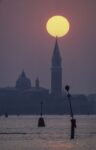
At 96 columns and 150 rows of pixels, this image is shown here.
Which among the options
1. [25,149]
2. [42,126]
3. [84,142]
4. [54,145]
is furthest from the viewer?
[42,126]

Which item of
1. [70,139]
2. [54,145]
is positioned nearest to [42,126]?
[70,139]

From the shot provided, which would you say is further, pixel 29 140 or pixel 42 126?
pixel 42 126

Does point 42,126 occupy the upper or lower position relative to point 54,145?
upper

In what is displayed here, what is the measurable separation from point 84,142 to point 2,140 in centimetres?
768

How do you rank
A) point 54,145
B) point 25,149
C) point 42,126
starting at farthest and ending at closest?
point 42,126 → point 54,145 → point 25,149

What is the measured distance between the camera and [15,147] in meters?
69.8

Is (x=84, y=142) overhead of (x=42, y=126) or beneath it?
beneath

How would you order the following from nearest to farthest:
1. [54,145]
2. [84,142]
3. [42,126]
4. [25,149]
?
[25,149], [54,145], [84,142], [42,126]

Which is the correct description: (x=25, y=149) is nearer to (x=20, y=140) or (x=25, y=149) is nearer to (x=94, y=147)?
(x=94, y=147)

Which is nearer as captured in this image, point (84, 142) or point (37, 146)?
point (37, 146)

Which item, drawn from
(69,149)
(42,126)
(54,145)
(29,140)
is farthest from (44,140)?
(42,126)

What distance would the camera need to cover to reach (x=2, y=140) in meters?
80.6

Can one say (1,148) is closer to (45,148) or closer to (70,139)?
(45,148)

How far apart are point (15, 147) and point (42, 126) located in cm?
5154
